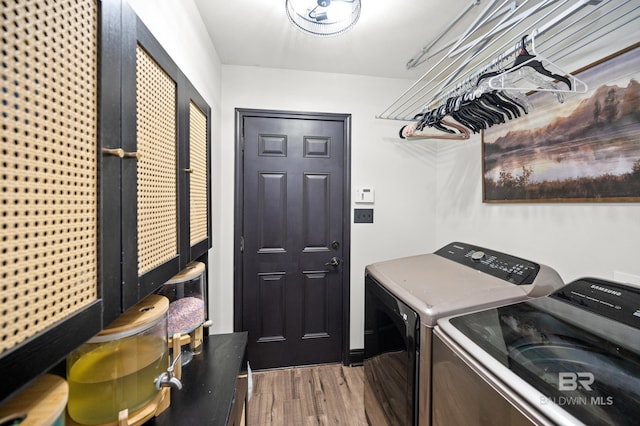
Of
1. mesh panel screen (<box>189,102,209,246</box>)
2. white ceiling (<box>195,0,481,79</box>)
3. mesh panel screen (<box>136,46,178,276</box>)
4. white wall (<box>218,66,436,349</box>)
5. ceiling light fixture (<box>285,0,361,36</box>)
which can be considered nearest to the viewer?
mesh panel screen (<box>136,46,178,276</box>)

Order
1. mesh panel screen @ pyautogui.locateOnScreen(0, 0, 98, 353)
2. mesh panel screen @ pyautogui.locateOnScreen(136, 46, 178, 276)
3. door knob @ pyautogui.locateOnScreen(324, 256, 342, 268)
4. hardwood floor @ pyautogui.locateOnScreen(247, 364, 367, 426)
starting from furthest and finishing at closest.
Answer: door knob @ pyautogui.locateOnScreen(324, 256, 342, 268) → hardwood floor @ pyautogui.locateOnScreen(247, 364, 367, 426) → mesh panel screen @ pyautogui.locateOnScreen(136, 46, 178, 276) → mesh panel screen @ pyautogui.locateOnScreen(0, 0, 98, 353)

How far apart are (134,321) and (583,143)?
196cm

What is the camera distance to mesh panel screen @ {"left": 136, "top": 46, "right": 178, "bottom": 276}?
0.71 metres

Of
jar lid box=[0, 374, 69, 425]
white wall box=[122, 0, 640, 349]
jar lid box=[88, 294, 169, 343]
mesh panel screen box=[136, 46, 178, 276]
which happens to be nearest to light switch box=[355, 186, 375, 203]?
white wall box=[122, 0, 640, 349]

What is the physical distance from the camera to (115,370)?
70 centimetres

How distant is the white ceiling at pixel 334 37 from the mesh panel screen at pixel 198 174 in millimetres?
682

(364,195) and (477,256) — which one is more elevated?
(364,195)

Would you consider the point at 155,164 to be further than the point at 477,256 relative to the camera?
No

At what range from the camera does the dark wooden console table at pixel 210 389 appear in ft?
2.70

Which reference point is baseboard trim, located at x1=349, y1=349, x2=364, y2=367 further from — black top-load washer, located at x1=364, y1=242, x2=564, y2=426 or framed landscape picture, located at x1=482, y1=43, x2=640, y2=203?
framed landscape picture, located at x1=482, y1=43, x2=640, y2=203

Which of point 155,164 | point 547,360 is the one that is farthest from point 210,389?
point 547,360

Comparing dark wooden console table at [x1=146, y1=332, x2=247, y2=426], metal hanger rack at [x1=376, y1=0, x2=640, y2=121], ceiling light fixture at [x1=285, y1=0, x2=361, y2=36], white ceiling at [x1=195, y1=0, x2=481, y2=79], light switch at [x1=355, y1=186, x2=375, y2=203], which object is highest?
white ceiling at [x1=195, y1=0, x2=481, y2=79]

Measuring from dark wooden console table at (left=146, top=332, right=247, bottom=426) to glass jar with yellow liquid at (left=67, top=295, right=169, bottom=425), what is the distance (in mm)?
123

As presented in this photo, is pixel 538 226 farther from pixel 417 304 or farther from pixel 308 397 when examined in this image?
pixel 308 397
